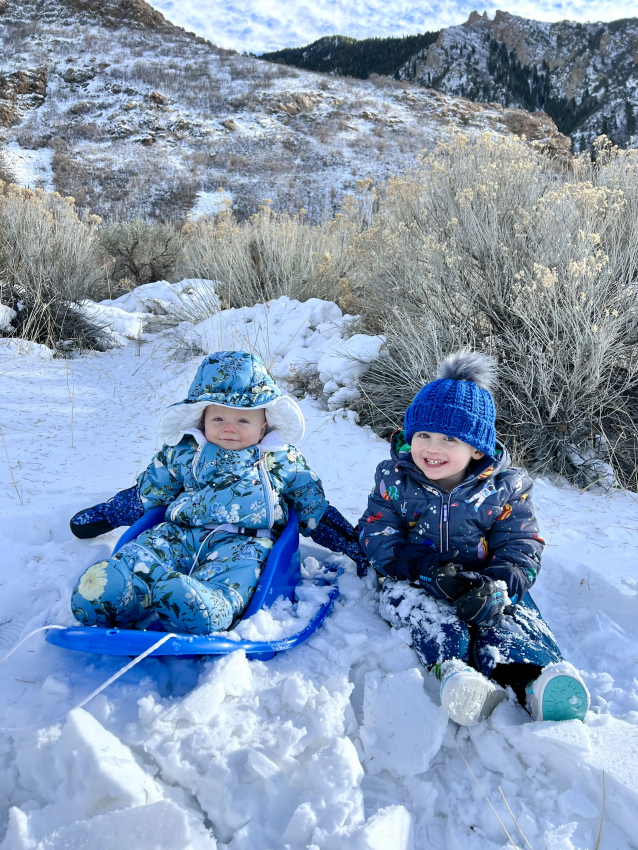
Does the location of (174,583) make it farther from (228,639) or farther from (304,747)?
(304,747)

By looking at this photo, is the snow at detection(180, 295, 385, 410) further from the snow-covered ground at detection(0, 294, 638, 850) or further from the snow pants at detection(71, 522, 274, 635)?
the snow-covered ground at detection(0, 294, 638, 850)

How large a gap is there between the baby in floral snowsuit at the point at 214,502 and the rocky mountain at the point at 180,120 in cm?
1920

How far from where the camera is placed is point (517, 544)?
1.79 metres

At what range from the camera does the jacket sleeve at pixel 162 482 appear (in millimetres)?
2133

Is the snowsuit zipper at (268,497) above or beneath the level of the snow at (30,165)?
Answer: beneath

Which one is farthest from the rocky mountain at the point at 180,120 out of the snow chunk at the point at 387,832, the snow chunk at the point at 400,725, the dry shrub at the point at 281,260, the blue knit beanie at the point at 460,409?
the snow chunk at the point at 387,832

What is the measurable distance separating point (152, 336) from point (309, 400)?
3794 mm

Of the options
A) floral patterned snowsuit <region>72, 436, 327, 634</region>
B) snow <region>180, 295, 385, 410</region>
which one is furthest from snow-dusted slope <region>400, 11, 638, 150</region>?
floral patterned snowsuit <region>72, 436, 327, 634</region>

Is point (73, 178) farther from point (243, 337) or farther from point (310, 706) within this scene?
point (310, 706)

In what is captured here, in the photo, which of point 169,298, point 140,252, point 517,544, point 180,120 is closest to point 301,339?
point 517,544

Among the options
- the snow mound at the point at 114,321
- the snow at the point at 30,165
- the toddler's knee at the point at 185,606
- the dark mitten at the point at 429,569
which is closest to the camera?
the toddler's knee at the point at 185,606

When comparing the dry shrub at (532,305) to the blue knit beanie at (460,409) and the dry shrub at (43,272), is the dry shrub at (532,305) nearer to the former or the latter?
the blue knit beanie at (460,409)

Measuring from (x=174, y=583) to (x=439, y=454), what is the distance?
3.18ft

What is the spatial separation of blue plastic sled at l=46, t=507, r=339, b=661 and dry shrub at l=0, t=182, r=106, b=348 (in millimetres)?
4730
